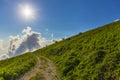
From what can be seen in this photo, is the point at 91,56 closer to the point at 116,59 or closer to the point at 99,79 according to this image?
the point at 116,59

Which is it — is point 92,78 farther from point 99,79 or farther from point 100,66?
point 100,66

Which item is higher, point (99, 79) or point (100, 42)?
point (100, 42)

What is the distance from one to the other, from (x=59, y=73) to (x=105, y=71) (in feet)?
44.3

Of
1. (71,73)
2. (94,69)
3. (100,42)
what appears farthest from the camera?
(100,42)

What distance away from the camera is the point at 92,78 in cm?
4069

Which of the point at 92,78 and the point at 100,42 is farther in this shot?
the point at 100,42

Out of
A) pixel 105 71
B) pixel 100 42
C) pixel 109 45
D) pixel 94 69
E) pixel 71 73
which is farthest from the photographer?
pixel 100 42

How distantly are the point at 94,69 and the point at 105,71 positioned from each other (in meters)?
3.24

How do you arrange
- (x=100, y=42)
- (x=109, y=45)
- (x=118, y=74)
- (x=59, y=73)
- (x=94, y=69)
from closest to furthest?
(x=118, y=74), (x=94, y=69), (x=59, y=73), (x=109, y=45), (x=100, y=42)

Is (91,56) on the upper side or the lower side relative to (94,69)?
upper

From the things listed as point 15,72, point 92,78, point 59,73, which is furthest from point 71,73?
point 15,72

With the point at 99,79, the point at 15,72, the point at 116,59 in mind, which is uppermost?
the point at 15,72

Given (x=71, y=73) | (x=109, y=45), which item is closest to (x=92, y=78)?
(x=71, y=73)

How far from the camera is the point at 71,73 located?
159ft
